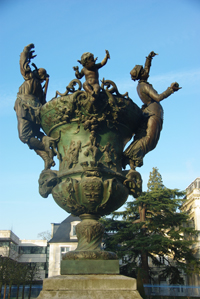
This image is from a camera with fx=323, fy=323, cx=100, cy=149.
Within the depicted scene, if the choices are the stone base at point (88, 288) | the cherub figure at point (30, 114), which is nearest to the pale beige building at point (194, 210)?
the cherub figure at point (30, 114)

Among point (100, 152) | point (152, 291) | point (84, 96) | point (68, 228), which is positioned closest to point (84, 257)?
point (100, 152)

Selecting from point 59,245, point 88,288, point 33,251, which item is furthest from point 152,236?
point 33,251

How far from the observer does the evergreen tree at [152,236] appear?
27156mm

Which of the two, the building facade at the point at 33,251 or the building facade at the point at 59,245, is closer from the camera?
the building facade at the point at 59,245

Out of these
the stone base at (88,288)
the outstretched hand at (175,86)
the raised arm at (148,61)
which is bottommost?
the stone base at (88,288)

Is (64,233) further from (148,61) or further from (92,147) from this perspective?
(92,147)

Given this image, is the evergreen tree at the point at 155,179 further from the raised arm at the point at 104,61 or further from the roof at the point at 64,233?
the raised arm at the point at 104,61

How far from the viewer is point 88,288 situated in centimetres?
367

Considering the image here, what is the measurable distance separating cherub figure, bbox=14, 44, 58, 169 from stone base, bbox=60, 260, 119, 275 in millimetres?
1564

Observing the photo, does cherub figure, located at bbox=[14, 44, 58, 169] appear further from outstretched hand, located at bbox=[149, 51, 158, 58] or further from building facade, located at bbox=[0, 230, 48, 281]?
building facade, located at bbox=[0, 230, 48, 281]

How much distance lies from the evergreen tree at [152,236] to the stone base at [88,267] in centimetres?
2345

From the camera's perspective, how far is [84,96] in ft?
14.7

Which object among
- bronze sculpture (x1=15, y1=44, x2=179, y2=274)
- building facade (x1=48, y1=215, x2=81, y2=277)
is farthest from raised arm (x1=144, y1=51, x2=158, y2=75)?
building facade (x1=48, y1=215, x2=81, y2=277)

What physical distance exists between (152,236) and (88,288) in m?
25.3
